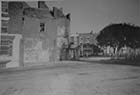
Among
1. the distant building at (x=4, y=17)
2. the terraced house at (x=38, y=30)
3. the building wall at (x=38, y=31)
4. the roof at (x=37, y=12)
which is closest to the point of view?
the distant building at (x=4, y=17)

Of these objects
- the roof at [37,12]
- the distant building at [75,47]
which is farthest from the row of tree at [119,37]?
the roof at [37,12]

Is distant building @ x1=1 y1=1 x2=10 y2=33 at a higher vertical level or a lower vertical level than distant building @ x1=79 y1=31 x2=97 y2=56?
higher

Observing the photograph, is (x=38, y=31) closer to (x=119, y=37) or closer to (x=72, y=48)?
(x=72, y=48)

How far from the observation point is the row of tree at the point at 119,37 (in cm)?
502

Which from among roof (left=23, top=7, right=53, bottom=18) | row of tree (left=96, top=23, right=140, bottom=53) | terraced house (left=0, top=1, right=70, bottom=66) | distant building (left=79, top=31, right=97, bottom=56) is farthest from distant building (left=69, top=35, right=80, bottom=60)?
roof (left=23, top=7, right=53, bottom=18)

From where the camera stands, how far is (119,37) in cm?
539

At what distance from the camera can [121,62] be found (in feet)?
19.5

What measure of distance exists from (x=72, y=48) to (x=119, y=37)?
248 cm

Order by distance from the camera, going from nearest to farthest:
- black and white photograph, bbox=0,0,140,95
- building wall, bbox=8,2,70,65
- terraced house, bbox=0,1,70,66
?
black and white photograph, bbox=0,0,140,95, terraced house, bbox=0,1,70,66, building wall, bbox=8,2,70,65

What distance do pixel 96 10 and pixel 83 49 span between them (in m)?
2.08

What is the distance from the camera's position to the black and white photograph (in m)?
2.47

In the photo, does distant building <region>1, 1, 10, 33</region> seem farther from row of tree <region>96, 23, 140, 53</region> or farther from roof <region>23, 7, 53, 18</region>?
row of tree <region>96, 23, 140, 53</region>

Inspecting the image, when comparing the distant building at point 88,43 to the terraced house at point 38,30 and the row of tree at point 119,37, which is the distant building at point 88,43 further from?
→ the terraced house at point 38,30

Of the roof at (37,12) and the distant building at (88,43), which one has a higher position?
the roof at (37,12)
